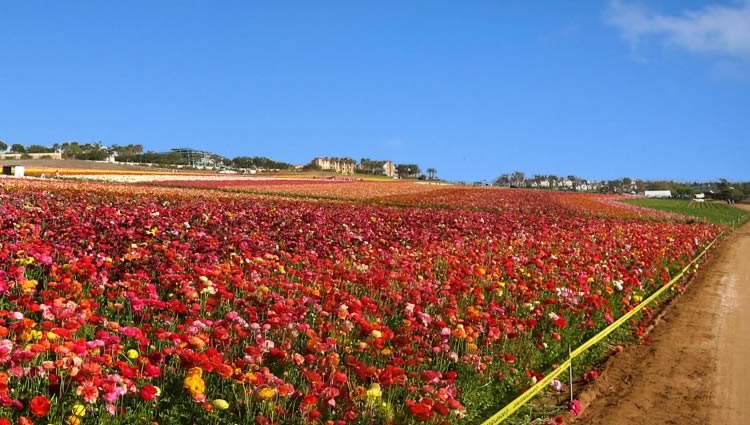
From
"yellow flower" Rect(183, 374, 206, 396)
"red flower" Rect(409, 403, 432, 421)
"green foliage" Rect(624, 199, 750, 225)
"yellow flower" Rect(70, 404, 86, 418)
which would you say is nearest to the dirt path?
"red flower" Rect(409, 403, 432, 421)

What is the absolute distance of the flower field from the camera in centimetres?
482

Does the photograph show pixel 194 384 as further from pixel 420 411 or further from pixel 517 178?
pixel 517 178

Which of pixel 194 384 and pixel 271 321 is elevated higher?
pixel 271 321

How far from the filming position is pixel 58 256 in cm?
952

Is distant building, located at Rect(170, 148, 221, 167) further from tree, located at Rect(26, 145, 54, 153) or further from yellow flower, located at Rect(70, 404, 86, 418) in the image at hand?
yellow flower, located at Rect(70, 404, 86, 418)

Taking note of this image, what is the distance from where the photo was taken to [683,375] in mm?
7859

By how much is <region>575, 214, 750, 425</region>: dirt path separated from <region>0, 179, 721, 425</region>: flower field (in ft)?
2.54

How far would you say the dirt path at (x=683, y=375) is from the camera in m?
6.54

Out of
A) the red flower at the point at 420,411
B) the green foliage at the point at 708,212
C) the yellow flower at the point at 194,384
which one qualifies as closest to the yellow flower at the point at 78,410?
the yellow flower at the point at 194,384

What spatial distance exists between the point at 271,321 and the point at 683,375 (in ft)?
18.0

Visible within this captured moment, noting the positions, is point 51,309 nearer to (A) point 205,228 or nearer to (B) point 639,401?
(B) point 639,401

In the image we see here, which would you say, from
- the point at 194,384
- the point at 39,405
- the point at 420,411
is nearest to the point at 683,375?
the point at 420,411

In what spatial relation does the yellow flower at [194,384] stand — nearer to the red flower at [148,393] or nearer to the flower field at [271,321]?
the flower field at [271,321]

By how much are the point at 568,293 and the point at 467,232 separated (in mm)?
9602
